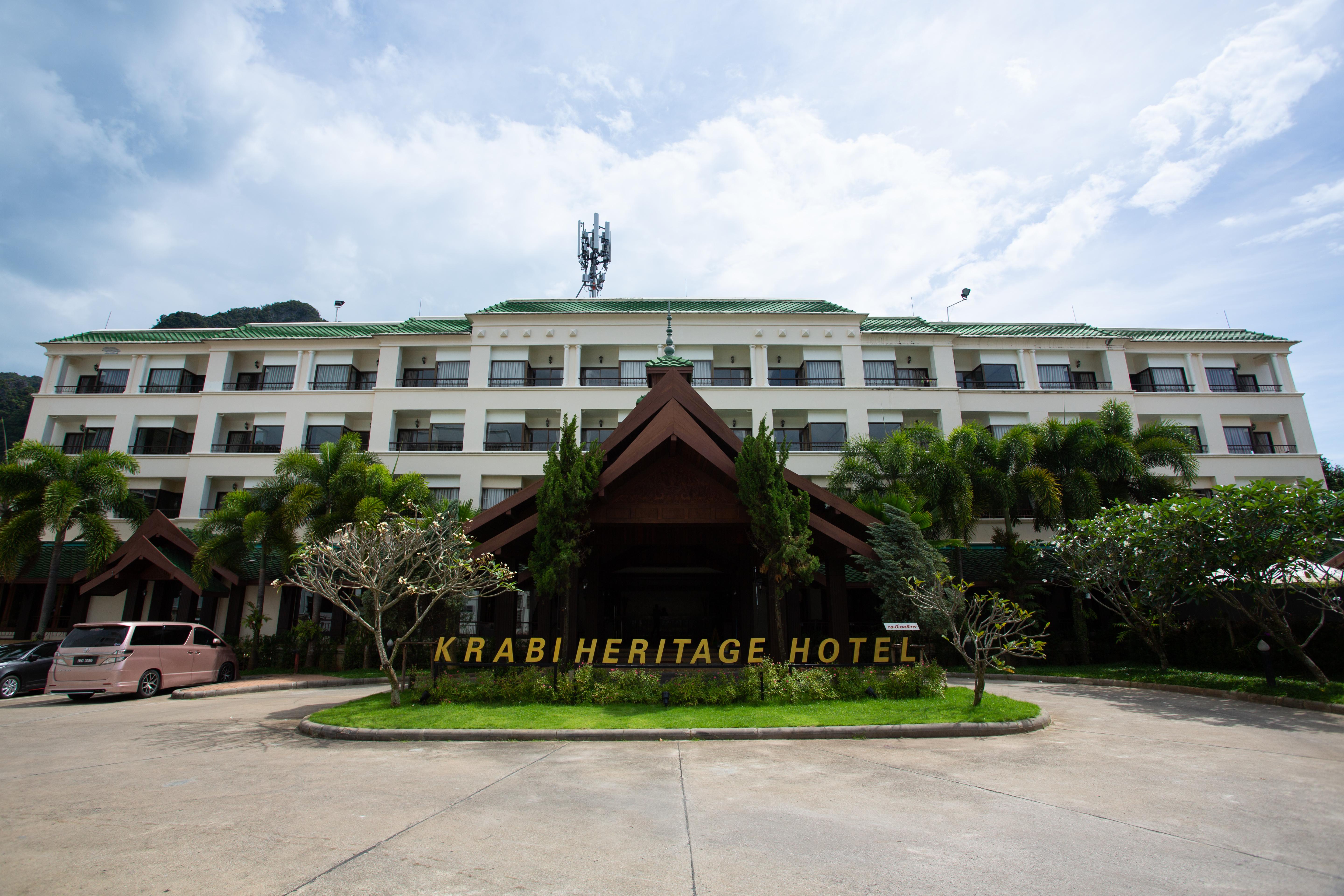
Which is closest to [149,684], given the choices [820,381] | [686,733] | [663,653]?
[663,653]

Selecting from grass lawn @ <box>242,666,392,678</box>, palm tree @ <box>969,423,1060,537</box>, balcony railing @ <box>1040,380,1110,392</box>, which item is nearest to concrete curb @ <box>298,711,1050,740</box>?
grass lawn @ <box>242,666,392,678</box>

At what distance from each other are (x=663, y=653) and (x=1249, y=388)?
4132cm

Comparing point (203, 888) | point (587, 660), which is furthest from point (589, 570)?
point (203, 888)

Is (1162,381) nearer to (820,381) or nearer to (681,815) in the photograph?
(820,381)

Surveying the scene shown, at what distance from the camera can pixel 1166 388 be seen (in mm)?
38219

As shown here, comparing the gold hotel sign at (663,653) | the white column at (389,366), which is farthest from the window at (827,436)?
the white column at (389,366)

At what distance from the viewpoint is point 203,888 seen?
4449 millimetres

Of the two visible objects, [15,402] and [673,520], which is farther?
[15,402]

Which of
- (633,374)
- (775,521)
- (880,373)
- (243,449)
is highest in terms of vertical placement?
(880,373)

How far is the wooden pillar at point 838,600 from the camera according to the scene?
1502cm

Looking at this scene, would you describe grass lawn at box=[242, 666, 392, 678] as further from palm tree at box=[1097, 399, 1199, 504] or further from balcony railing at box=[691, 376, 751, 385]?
palm tree at box=[1097, 399, 1199, 504]

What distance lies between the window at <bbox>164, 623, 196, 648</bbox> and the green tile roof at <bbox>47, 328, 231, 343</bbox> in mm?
25496

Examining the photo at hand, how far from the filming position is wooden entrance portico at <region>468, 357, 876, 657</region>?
1470cm

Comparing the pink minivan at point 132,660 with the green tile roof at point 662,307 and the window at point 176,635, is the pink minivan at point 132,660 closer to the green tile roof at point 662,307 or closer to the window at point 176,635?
the window at point 176,635
